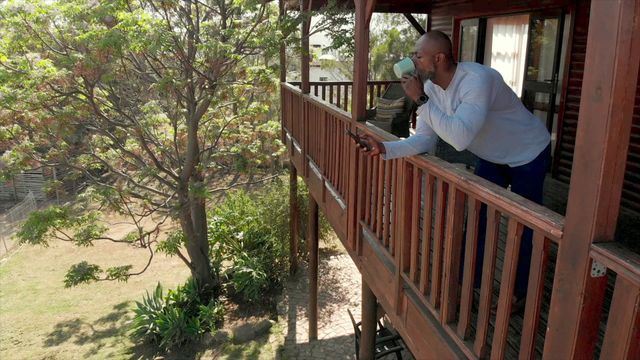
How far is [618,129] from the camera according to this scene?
137 cm

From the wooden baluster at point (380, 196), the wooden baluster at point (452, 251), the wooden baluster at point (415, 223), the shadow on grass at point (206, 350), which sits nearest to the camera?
the wooden baluster at point (452, 251)

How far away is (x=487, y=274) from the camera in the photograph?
2.07 metres

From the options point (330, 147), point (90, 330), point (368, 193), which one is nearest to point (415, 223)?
point (368, 193)

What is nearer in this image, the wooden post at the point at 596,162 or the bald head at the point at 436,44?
the wooden post at the point at 596,162

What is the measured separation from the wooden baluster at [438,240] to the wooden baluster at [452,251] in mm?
76

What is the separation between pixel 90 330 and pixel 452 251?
1227cm

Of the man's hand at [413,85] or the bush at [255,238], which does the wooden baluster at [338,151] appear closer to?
the man's hand at [413,85]

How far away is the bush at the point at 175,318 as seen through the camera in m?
10.5

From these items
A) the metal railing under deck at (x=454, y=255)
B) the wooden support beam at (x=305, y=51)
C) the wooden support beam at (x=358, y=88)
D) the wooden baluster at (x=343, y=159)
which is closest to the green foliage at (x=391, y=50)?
the wooden support beam at (x=305, y=51)

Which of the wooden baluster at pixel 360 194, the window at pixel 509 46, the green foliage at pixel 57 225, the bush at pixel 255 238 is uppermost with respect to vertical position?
the window at pixel 509 46

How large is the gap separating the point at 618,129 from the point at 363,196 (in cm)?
266

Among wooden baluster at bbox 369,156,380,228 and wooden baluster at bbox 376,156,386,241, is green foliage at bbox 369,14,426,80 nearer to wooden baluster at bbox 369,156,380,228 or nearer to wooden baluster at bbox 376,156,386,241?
wooden baluster at bbox 369,156,380,228

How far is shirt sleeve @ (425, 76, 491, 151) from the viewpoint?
7.13 feet

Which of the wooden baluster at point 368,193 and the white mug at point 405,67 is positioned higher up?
the white mug at point 405,67
